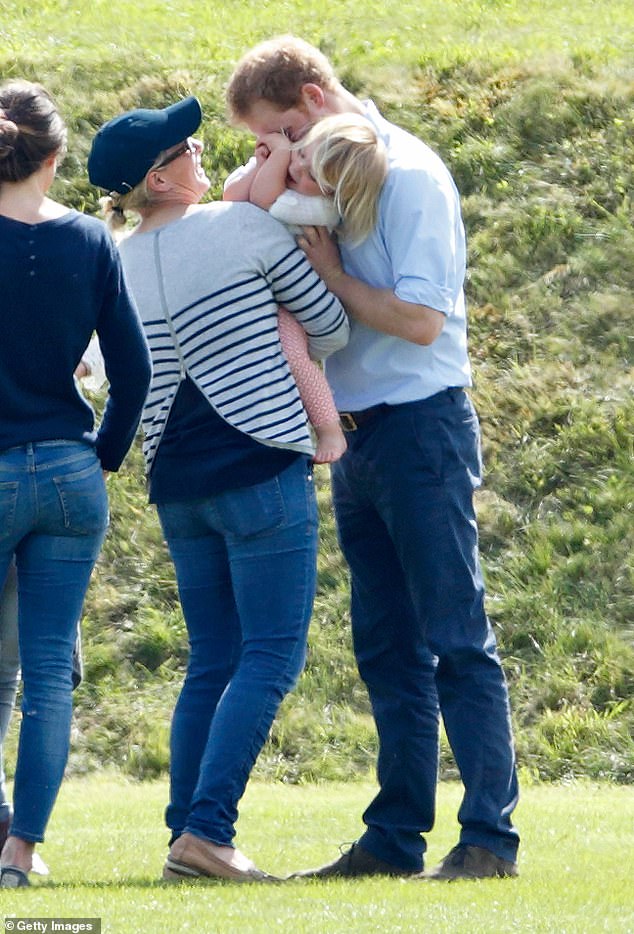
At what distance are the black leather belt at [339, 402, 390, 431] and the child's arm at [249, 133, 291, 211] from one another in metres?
0.61

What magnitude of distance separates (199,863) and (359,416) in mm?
1277

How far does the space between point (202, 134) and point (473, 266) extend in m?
2.47

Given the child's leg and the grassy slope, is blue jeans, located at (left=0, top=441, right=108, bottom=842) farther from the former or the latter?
the grassy slope

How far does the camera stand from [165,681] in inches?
326

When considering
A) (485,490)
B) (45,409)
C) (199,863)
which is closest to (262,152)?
(45,409)

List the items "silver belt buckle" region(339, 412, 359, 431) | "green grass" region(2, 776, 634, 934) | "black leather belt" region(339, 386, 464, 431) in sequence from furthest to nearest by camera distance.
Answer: "silver belt buckle" region(339, 412, 359, 431)
"black leather belt" region(339, 386, 464, 431)
"green grass" region(2, 776, 634, 934)

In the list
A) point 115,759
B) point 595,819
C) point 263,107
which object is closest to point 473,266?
point 115,759

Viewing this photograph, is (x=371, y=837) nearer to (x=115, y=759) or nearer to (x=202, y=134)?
(x=115, y=759)

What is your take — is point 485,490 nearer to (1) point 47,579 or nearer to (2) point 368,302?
(2) point 368,302

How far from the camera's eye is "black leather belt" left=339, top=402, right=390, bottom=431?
4.35m

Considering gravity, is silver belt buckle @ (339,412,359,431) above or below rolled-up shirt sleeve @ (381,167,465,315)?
below

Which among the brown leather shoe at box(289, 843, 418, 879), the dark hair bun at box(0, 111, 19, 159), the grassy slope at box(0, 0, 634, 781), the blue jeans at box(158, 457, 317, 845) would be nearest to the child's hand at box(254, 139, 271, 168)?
the dark hair bun at box(0, 111, 19, 159)

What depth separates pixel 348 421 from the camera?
4.42m

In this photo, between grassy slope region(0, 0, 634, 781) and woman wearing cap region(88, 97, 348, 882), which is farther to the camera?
grassy slope region(0, 0, 634, 781)
